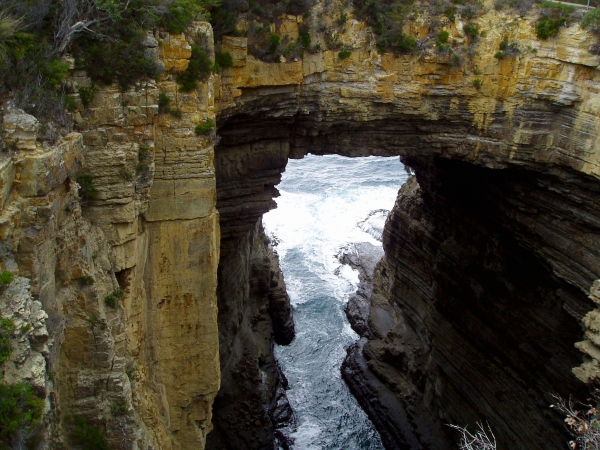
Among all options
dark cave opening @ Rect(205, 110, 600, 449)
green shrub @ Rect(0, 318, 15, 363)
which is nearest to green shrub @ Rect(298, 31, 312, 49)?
dark cave opening @ Rect(205, 110, 600, 449)

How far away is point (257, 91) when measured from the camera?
16.8 m

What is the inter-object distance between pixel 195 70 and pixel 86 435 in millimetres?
7546

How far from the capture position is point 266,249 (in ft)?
98.8

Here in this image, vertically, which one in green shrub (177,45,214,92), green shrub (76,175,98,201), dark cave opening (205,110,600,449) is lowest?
dark cave opening (205,110,600,449)

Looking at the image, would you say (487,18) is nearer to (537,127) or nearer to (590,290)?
(537,127)

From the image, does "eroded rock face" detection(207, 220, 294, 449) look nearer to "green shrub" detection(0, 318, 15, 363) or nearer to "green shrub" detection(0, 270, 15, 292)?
"green shrub" detection(0, 270, 15, 292)

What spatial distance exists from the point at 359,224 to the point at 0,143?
3629 cm

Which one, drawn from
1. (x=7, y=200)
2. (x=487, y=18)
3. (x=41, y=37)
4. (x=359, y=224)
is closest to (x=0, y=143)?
(x=7, y=200)

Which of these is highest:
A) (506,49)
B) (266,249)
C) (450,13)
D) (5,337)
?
(450,13)

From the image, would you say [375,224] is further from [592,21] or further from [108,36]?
[108,36]

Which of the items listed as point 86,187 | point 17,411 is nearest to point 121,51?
point 86,187

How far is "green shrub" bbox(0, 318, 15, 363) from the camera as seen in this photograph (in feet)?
24.7

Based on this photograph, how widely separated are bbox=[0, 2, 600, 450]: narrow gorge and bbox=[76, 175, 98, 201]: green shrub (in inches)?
1.0

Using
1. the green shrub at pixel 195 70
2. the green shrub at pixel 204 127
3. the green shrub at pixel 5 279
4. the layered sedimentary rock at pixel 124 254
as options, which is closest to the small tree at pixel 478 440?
the layered sedimentary rock at pixel 124 254
